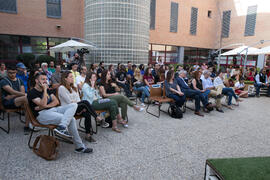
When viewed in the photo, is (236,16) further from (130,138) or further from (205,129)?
(130,138)

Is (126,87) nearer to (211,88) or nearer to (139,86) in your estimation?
(139,86)

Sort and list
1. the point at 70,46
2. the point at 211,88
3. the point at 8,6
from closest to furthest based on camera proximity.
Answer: the point at 211,88
the point at 70,46
the point at 8,6

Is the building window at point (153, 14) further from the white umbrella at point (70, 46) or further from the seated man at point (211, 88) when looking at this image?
the seated man at point (211, 88)

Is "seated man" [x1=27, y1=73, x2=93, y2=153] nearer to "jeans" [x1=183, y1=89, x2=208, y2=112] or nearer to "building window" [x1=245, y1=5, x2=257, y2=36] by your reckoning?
"jeans" [x1=183, y1=89, x2=208, y2=112]

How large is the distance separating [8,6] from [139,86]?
11.9m

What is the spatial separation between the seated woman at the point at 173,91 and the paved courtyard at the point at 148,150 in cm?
64

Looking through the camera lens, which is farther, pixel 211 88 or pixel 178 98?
pixel 211 88

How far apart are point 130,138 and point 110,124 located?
2.72ft

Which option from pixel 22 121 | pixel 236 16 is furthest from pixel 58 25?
pixel 236 16

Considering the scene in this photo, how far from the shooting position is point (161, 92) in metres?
6.20

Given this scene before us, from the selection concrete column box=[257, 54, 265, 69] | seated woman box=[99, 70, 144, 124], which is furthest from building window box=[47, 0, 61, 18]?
concrete column box=[257, 54, 265, 69]

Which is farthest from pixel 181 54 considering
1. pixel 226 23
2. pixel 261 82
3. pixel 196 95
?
pixel 196 95

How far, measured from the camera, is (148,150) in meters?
3.49

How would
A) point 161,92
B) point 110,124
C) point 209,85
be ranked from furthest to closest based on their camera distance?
point 209,85 → point 161,92 → point 110,124
